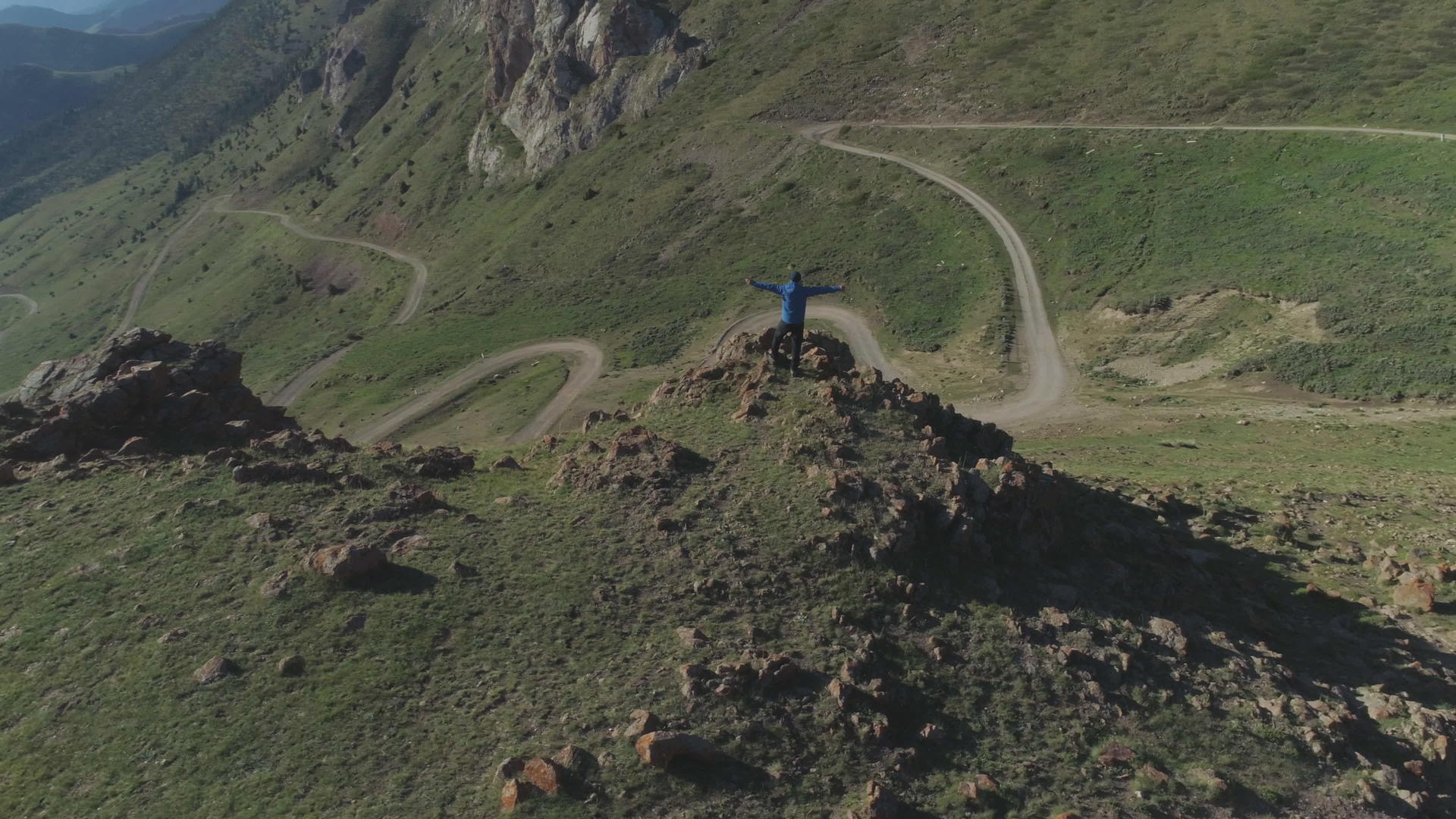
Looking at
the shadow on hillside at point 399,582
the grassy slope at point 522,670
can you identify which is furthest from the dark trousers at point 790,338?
the shadow on hillside at point 399,582

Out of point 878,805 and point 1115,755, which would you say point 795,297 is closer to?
point 1115,755

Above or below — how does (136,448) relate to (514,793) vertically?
above

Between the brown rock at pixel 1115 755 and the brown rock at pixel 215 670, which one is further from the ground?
the brown rock at pixel 215 670

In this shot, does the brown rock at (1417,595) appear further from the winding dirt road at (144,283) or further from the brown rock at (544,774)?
the winding dirt road at (144,283)

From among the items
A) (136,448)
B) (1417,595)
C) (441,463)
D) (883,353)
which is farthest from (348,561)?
(883,353)

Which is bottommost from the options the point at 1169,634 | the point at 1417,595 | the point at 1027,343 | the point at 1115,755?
the point at 1417,595

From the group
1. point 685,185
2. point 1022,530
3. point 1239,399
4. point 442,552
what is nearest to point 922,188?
point 685,185
